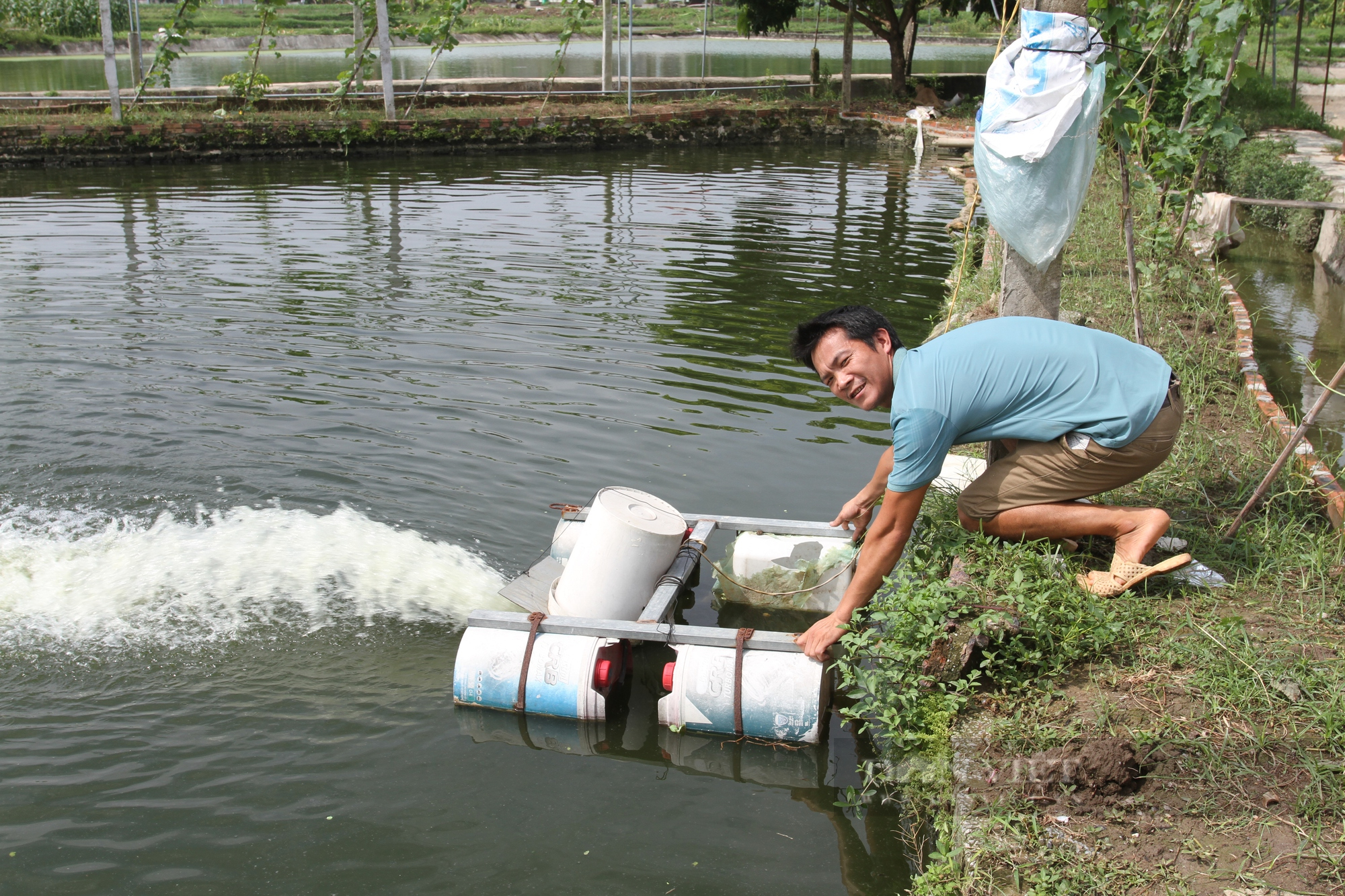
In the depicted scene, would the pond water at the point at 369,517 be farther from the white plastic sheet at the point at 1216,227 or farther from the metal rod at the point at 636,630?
the white plastic sheet at the point at 1216,227

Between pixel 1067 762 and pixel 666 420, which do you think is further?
pixel 666 420

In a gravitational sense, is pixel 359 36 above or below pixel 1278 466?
above

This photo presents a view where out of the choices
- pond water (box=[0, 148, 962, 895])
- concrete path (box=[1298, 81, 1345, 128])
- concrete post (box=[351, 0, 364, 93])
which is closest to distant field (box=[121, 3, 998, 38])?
concrete path (box=[1298, 81, 1345, 128])

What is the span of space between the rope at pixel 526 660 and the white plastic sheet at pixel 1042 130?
273 centimetres

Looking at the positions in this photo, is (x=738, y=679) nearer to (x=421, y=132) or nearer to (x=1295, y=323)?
(x=1295, y=323)

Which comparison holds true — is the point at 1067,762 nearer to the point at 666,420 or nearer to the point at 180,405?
the point at 666,420

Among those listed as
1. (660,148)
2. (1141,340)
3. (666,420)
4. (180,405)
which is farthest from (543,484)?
(660,148)


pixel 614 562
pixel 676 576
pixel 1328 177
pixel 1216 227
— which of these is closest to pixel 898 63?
pixel 1328 177

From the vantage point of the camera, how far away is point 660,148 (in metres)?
23.0

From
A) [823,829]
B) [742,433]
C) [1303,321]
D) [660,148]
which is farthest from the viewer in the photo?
[660,148]

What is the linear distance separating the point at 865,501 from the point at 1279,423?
2.83 metres

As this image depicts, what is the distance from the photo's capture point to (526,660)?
167 inches

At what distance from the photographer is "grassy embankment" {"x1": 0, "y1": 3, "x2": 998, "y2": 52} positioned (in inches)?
2295

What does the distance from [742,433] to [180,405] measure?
413 cm
